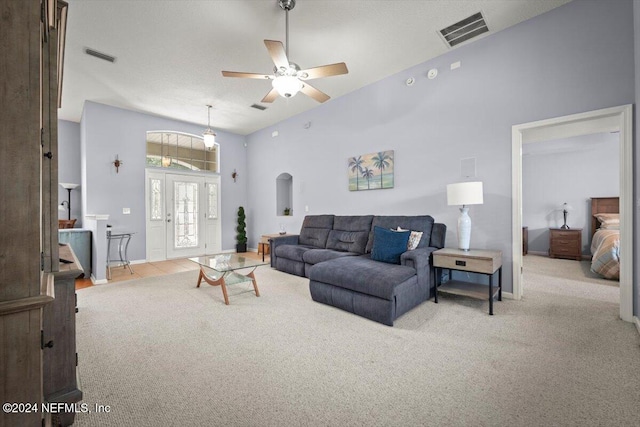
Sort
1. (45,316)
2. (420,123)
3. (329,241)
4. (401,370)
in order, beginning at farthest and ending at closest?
1. (329,241)
2. (420,123)
3. (401,370)
4. (45,316)

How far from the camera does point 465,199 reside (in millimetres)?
3100

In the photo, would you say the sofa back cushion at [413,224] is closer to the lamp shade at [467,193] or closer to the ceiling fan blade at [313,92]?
the lamp shade at [467,193]

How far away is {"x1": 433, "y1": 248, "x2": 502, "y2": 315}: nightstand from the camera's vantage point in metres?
2.79

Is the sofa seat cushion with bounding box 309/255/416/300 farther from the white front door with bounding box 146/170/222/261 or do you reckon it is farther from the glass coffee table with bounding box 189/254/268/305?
the white front door with bounding box 146/170/222/261

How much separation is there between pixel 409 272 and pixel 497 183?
5.47ft

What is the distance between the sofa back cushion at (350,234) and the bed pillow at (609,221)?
4.95 m

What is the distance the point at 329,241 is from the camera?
469cm

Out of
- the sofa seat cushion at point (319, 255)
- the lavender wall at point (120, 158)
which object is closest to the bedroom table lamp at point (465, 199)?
the sofa seat cushion at point (319, 255)

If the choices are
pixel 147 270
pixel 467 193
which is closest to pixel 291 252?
pixel 467 193

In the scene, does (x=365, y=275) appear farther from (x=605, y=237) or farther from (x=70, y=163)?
(x=70, y=163)

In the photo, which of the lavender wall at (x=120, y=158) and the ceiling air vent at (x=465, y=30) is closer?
the ceiling air vent at (x=465, y=30)

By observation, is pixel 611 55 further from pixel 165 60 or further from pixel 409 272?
pixel 165 60

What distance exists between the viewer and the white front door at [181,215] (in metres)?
6.06

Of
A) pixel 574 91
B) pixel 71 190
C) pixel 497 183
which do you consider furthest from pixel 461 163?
pixel 71 190
